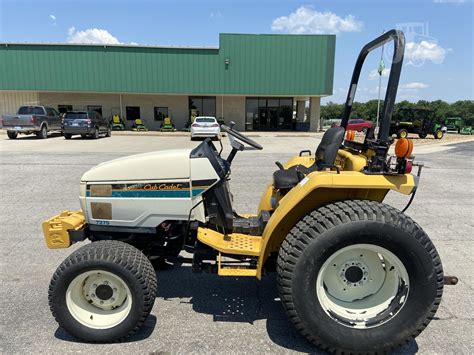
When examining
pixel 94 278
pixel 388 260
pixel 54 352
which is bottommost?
pixel 54 352

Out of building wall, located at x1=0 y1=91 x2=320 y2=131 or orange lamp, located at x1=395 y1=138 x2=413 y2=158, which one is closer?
orange lamp, located at x1=395 y1=138 x2=413 y2=158

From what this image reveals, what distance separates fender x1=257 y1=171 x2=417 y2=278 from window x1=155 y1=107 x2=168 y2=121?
2678cm

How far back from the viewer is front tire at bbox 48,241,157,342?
2354mm

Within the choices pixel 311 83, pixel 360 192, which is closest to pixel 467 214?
pixel 360 192

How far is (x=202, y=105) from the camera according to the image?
92.7ft

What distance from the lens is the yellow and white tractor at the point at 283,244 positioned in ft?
7.33

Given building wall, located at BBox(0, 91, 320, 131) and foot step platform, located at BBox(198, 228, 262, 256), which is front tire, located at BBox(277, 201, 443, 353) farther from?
building wall, located at BBox(0, 91, 320, 131)

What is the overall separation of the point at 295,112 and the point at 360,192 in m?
27.6

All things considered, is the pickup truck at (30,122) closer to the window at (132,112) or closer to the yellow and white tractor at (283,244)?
the window at (132,112)

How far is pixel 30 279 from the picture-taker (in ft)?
10.8

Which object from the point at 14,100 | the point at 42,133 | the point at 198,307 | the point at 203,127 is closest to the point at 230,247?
the point at 198,307

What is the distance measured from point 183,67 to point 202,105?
12.3ft

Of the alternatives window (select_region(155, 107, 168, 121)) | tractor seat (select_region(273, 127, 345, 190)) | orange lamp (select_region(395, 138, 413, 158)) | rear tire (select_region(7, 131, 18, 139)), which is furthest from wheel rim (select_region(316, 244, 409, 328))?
window (select_region(155, 107, 168, 121))

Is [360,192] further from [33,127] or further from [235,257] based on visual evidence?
[33,127]
